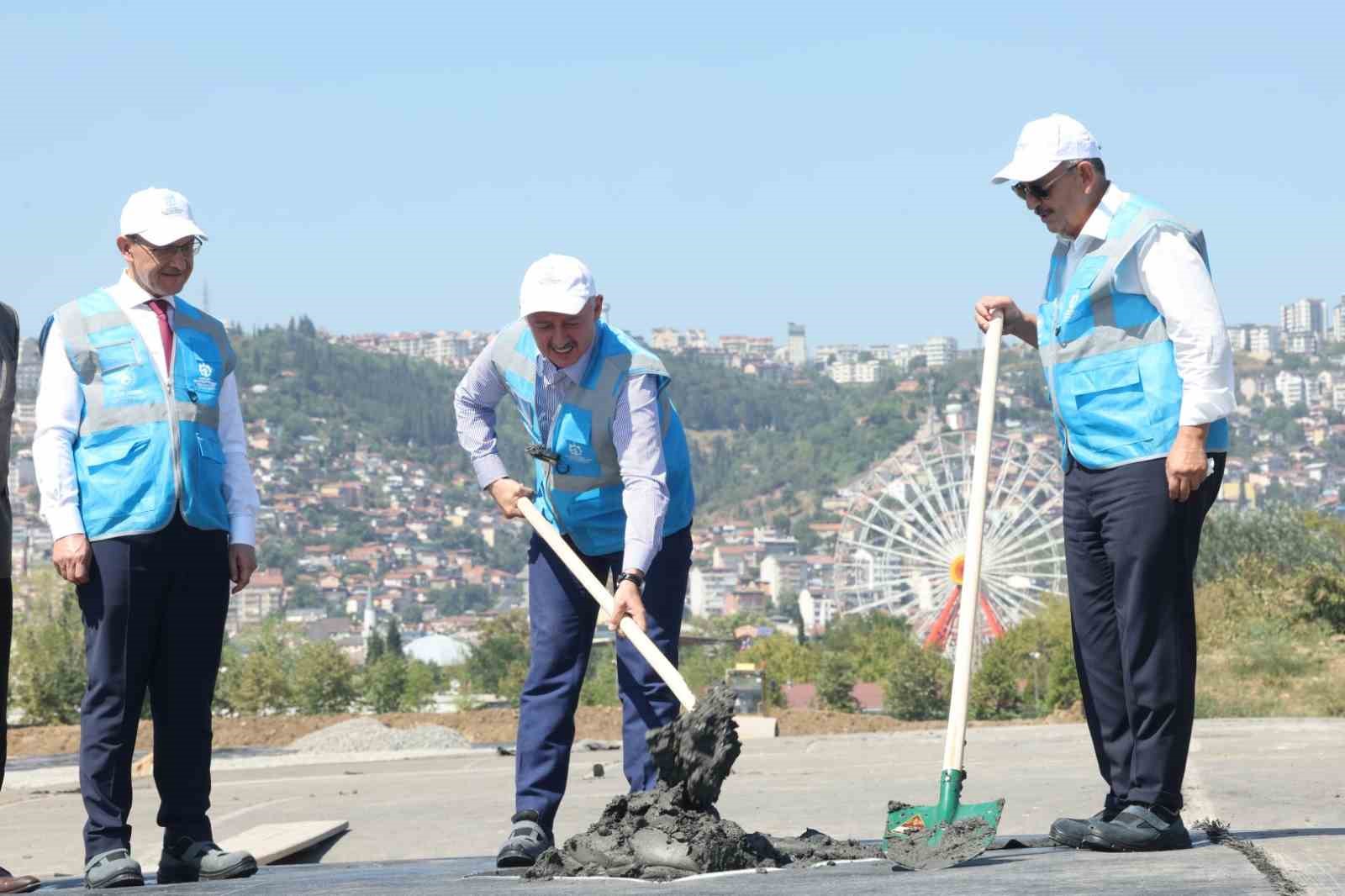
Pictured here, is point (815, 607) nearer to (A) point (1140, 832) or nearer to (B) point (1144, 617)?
(B) point (1144, 617)

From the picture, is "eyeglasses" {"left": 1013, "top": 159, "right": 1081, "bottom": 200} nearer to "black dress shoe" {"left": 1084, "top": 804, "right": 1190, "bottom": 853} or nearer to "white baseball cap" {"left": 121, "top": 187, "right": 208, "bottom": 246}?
"black dress shoe" {"left": 1084, "top": 804, "right": 1190, "bottom": 853}

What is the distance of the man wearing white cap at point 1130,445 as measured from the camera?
16.7 feet

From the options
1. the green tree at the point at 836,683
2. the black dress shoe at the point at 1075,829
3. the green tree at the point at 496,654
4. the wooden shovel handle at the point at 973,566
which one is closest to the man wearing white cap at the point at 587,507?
the wooden shovel handle at the point at 973,566

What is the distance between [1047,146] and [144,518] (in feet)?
9.23

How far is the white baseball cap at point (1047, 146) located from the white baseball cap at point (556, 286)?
4.23ft

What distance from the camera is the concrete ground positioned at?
14.4 feet

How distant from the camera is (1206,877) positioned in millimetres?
4094

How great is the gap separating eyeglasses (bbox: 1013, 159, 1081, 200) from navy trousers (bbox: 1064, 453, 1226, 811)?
31.5 inches

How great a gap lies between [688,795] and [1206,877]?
4.95ft

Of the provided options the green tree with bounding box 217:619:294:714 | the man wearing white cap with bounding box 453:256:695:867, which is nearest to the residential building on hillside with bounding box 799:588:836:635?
the green tree with bounding box 217:619:294:714

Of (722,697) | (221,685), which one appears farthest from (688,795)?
(221,685)

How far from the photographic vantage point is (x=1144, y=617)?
5.15 m

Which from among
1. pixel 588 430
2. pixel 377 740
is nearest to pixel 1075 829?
pixel 588 430

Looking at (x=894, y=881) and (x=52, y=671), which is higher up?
(x=894, y=881)
